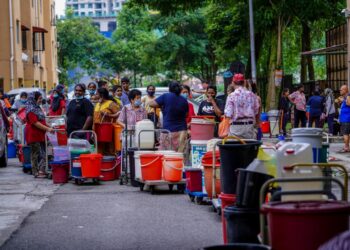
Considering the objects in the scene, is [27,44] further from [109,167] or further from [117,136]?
[109,167]

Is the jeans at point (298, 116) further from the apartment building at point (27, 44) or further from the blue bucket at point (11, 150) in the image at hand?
the apartment building at point (27, 44)

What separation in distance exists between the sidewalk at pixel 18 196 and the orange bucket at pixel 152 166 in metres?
1.65

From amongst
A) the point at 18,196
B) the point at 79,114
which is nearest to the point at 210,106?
the point at 79,114

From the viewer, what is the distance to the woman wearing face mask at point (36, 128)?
1922cm

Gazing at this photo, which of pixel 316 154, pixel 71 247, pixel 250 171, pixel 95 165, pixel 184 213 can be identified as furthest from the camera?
pixel 95 165

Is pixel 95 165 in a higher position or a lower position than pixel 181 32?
lower

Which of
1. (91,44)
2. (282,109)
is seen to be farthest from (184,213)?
(91,44)

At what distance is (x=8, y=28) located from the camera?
5047cm

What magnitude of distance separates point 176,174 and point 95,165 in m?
2.56

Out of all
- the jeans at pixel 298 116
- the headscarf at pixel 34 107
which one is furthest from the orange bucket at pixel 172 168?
the jeans at pixel 298 116

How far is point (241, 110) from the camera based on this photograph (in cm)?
1491

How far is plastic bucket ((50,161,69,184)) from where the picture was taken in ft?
60.2

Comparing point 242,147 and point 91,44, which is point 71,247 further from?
point 91,44

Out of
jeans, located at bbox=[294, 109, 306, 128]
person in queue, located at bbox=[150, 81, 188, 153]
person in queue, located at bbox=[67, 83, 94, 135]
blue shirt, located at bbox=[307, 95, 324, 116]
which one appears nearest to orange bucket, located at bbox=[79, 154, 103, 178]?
person in queue, located at bbox=[150, 81, 188, 153]
